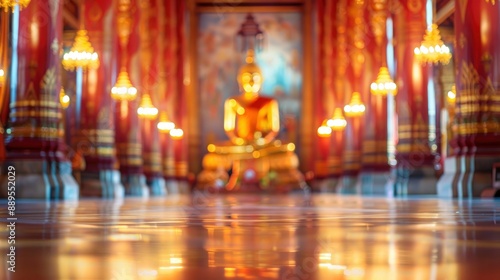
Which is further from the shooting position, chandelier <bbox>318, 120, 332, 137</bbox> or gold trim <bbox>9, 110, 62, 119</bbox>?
chandelier <bbox>318, 120, 332, 137</bbox>

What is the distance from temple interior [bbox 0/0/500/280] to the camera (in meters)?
2.35

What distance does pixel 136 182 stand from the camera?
68.9 feet

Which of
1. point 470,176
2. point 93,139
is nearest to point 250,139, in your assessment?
point 93,139

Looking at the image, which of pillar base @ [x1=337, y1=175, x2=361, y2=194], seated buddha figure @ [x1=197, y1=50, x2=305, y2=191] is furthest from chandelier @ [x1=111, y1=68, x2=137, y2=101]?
seated buddha figure @ [x1=197, y1=50, x2=305, y2=191]

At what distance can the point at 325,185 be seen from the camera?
33.0 meters

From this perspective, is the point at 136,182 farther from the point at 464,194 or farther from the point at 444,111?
the point at 444,111

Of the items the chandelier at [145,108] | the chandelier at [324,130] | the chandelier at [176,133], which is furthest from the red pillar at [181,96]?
the chandelier at [145,108]

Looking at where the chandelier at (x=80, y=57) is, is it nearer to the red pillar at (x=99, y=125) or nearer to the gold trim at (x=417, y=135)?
the red pillar at (x=99, y=125)

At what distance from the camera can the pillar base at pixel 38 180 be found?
1234 centimetres

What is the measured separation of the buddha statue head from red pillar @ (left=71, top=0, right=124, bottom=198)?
60.5ft

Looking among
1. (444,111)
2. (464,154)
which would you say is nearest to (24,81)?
(464,154)

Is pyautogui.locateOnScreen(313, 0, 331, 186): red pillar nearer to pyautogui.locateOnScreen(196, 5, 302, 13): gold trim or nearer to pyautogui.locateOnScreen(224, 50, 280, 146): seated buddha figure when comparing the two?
pyautogui.locateOnScreen(224, 50, 280, 146): seated buddha figure

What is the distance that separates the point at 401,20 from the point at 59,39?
7899mm

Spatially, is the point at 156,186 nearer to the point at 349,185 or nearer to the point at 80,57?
the point at 349,185
